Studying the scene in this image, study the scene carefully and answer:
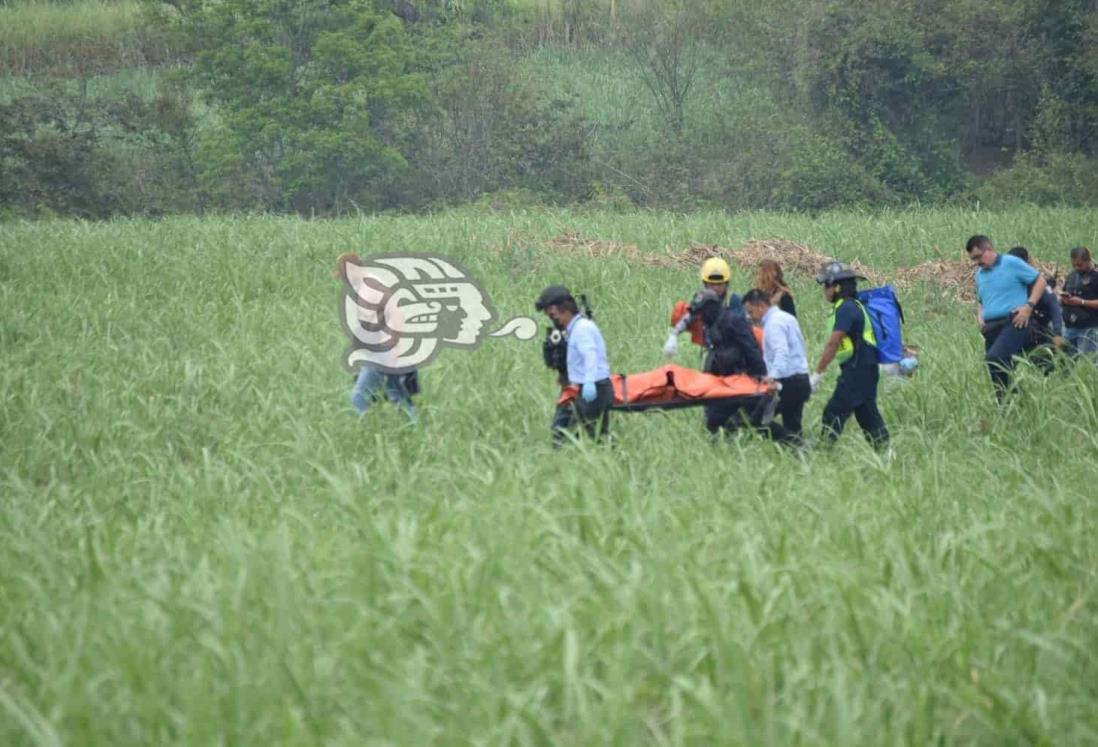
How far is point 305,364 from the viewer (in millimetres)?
10734

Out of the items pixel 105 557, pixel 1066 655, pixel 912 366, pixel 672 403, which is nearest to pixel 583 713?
pixel 1066 655

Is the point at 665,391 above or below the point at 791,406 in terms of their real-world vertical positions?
above

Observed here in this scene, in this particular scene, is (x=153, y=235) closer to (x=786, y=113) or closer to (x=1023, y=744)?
(x=1023, y=744)

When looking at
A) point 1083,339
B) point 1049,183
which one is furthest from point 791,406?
point 1049,183

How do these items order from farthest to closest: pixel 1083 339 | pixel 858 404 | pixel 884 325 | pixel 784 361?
pixel 1083 339
pixel 884 325
pixel 858 404
pixel 784 361

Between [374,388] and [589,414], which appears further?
[374,388]

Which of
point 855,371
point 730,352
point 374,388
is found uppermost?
point 730,352

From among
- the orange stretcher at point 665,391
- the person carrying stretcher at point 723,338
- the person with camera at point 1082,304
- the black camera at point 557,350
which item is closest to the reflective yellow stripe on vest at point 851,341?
the person carrying stretcher at point 723,338

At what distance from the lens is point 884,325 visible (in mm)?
8711

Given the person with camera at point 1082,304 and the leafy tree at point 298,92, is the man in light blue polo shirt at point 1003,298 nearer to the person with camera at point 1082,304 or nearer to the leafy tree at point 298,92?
the person with camera at point 1082,304

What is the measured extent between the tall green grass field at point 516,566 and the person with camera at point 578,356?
0.29m

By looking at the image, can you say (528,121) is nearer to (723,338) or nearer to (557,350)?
(723,338)

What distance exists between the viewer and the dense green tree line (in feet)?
106
